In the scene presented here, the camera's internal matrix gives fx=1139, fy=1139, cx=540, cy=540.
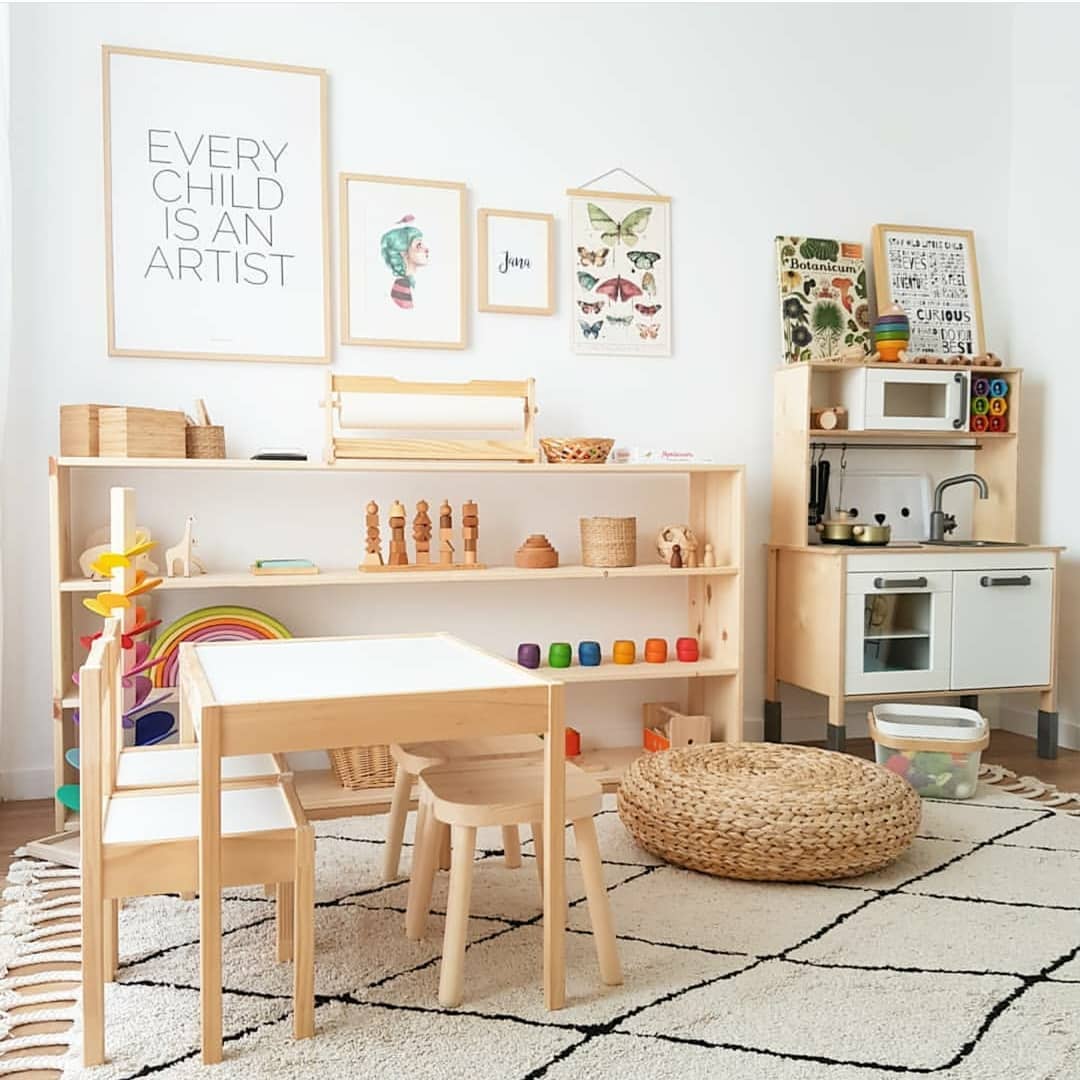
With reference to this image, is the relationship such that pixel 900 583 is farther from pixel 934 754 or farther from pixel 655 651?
pixel 655 651

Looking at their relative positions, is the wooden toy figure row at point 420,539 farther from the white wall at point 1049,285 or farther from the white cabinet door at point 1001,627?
the white wall at point 1049,285

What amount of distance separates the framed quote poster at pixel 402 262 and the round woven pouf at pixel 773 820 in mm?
1647

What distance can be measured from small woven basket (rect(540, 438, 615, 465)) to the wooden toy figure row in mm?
293

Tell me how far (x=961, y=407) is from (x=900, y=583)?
72 centimetres

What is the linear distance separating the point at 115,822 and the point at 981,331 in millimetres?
3516

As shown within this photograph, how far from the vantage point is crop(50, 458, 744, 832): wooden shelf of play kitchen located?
308cm

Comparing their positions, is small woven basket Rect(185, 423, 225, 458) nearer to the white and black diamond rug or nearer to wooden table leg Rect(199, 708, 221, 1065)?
the white and black diamond rug

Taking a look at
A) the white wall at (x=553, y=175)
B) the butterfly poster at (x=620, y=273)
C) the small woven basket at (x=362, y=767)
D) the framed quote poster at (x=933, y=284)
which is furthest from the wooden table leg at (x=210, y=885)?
the framed quote poster at (x=933, y=284)

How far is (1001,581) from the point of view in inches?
148

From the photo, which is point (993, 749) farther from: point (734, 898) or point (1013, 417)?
point (734, 898)

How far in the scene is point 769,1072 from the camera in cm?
174

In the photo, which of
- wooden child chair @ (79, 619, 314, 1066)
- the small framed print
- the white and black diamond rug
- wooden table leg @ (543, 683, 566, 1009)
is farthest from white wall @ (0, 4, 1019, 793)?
wooden table leg @ (543, 683, 566, 1009)

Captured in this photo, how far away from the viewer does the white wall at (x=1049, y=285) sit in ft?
13.3

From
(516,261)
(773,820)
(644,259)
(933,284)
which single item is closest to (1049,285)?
(933,284)
